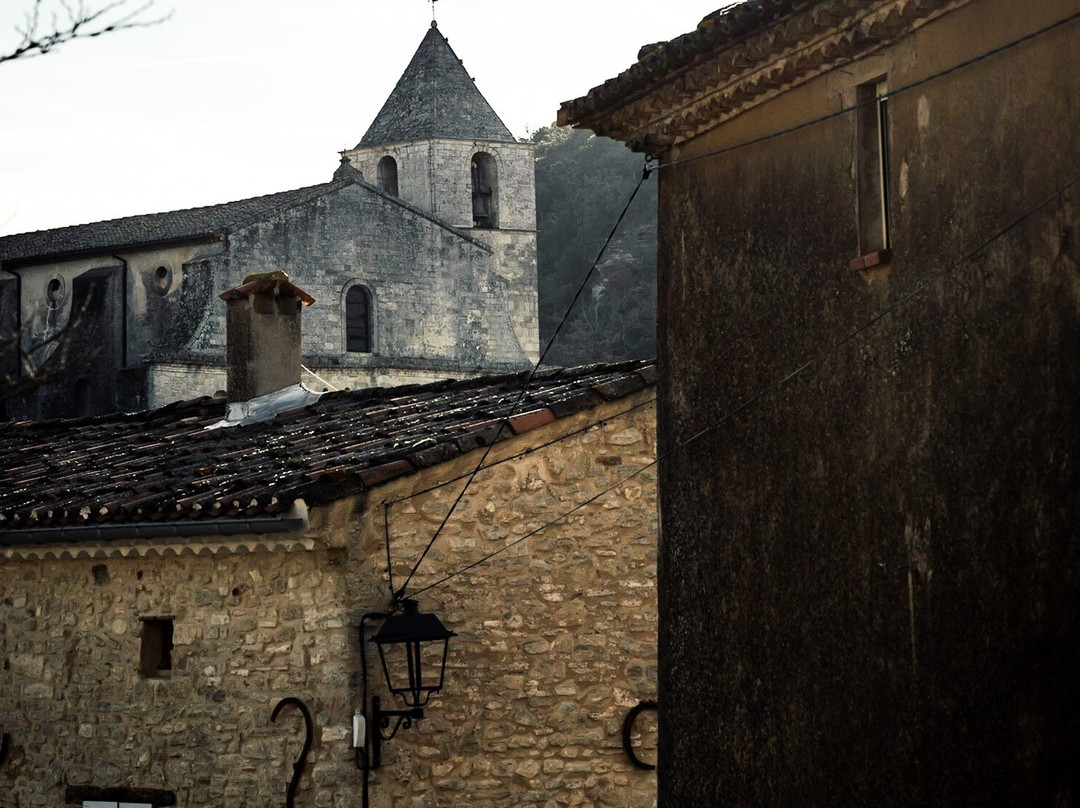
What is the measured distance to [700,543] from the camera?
8.29 meters

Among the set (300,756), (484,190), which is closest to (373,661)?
(300,756)

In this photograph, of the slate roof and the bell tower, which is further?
the slate roof

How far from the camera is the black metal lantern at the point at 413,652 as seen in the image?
34.9 feet

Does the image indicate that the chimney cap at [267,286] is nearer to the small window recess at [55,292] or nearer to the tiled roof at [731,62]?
the tiled roof at [731,62]

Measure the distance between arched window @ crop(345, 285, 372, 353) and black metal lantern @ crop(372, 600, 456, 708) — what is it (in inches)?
1117

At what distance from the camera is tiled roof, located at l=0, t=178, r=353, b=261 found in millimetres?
Result: 37656

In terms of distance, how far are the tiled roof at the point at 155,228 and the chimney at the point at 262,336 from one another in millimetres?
21490

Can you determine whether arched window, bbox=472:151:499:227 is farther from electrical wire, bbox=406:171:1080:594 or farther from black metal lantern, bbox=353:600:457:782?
electrical wire, bbox=406:171:1080:594

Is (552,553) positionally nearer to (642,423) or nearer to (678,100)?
(642,423)

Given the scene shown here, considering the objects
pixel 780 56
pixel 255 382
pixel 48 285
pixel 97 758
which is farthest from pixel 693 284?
pixel 48 285

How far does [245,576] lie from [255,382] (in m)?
4.52

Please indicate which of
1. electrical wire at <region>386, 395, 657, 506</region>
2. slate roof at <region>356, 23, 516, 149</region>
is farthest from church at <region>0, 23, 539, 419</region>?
electrical wire at <region>386, 395, 657, 506</region>

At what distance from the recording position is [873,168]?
22.7ft

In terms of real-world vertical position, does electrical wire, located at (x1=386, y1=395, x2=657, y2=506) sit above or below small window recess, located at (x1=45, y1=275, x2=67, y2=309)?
below
